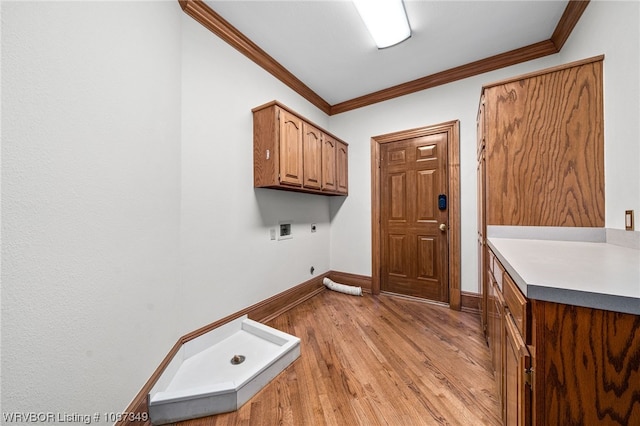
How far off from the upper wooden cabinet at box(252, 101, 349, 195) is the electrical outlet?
6.96 feet

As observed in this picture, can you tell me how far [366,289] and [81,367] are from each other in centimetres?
271

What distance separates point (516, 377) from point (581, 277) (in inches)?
15.1

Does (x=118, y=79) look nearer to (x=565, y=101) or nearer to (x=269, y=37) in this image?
(x=269, y=37)

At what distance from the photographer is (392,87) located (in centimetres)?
284

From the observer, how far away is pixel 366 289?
3.02m

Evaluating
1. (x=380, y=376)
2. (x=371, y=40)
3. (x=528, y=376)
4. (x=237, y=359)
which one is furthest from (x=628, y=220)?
(x=237, y=359)

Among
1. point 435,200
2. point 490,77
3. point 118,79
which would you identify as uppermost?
point 490,77

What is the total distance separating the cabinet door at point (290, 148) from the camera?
2051 mm

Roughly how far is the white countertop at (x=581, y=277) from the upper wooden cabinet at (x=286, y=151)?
5.55 feet

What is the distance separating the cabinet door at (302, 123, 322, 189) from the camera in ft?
7.70

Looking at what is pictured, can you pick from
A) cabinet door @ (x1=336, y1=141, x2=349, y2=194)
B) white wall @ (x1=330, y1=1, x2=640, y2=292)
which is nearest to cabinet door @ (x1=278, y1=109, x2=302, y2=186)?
cabinet door @ (x1=336, y1=141, x2=349, y2=194)

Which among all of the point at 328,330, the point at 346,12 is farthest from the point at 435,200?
the point at 346,12

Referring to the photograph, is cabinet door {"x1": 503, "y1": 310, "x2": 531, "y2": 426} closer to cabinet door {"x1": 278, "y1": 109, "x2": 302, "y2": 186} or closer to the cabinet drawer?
the cabinet drawer

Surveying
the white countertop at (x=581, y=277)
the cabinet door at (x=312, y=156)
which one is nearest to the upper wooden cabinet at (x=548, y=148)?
the white countertop at (x=581, y=277)
